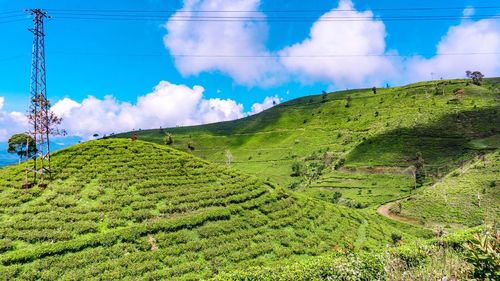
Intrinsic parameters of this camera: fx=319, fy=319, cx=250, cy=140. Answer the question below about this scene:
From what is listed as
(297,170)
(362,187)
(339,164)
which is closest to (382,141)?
(339,164)

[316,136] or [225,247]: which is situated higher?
[316,136]

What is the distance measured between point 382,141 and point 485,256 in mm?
131214

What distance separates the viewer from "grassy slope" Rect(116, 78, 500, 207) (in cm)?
10725

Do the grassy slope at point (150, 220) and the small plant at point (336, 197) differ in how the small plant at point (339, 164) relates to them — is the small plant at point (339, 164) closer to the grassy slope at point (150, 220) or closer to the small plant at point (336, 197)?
the small plant at point (336, 197)

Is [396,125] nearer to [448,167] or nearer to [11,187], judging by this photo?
[448,167]

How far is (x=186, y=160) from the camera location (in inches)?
1786

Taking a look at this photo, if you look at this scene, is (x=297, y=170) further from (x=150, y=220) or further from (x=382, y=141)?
(x=150, y=220)

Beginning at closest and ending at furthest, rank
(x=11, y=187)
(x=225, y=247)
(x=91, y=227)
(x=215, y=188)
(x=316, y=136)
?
(x=91, y=227)
(x=225, y=247)
(x=11, y=187)
(x=215, y=188)
(x=316, y=136)

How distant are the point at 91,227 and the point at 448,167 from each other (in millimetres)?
109215

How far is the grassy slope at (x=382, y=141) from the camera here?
107250mm

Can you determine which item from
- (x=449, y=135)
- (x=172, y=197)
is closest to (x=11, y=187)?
(x=172, y=197)

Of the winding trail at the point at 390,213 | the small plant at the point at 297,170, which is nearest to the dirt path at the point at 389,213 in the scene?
the winding trail at the point at 390,213

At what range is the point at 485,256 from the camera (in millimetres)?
10008

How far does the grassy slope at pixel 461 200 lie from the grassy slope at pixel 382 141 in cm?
1016
